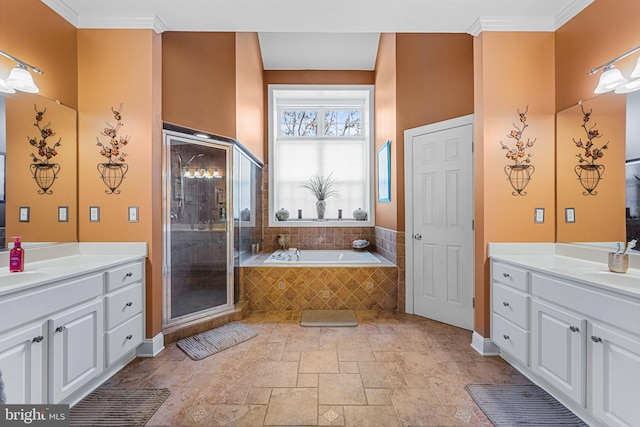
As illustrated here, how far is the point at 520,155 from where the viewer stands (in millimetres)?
2375

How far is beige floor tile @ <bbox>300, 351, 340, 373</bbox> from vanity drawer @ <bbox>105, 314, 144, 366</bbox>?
1.29 meters

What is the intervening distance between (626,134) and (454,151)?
1.24 m

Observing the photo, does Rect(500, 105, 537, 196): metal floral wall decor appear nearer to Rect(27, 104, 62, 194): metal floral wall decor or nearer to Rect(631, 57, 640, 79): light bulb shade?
Rect(631, 57, 640, 79): light bulb shade

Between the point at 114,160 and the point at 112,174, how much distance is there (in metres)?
0.12

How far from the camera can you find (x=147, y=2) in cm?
218

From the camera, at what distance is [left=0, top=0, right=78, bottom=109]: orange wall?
1845 mm

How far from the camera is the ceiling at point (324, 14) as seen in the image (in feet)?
7.11

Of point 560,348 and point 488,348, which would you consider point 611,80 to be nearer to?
point 560,348

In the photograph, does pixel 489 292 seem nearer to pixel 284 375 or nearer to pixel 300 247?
pixel 284 375

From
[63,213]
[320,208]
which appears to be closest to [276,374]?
[63,213]

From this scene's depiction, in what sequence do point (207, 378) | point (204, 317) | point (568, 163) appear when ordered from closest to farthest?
1. point (207, 378)
2. point (568, 163)
3. point (204, 317)

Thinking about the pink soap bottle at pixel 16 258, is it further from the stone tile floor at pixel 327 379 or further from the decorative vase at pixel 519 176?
the decorative vase at pixel 519 176

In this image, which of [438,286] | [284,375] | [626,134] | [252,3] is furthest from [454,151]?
[284,375]

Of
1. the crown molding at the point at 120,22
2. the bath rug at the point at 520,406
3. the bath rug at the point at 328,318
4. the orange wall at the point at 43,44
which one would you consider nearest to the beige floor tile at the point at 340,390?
the bath rug at the point at 520,406
